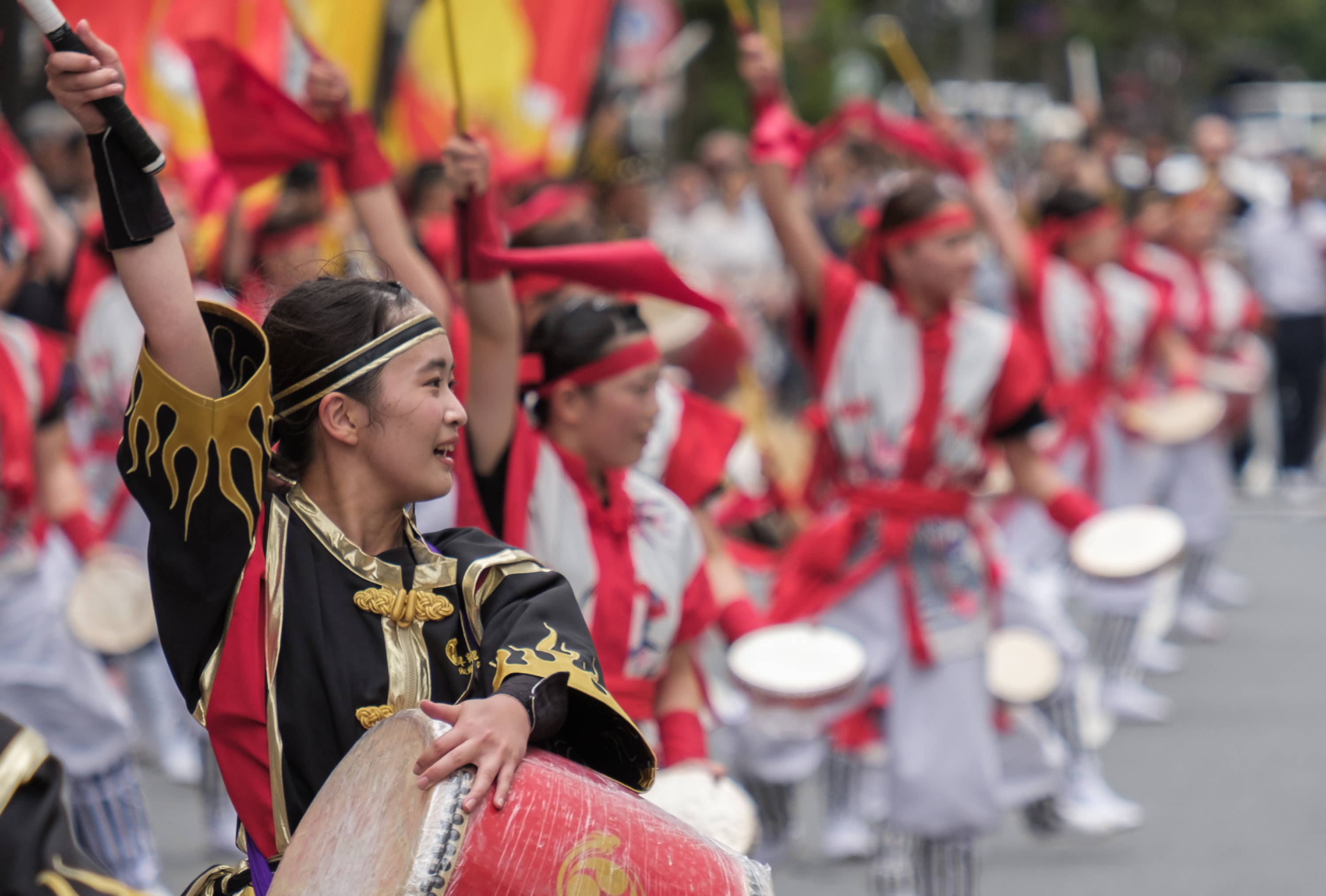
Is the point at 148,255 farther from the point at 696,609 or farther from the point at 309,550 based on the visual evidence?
the point at 696,609

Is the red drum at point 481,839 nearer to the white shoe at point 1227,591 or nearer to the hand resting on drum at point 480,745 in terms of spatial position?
the hand resting on drum at point 480,745

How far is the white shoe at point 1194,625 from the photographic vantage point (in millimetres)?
8633

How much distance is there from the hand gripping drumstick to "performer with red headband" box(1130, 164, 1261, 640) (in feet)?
22.6

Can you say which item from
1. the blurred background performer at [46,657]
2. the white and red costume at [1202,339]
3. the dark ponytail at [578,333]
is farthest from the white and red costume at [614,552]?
the white and red costume at [1202,339]

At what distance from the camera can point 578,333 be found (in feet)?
10.7

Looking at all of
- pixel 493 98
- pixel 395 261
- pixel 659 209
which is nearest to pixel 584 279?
pixel 395 261

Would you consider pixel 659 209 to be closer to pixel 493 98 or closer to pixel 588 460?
pixel 493 98

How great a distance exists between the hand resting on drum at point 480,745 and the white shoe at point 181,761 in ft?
14.3

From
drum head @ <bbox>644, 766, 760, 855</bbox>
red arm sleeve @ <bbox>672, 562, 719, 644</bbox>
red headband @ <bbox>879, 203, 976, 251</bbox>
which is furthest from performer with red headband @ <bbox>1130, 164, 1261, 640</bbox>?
drum head @ <bbox>644, 766, 760, 855</bbox>

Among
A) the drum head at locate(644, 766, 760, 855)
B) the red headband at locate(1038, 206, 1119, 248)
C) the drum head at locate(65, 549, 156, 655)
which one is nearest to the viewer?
the drum head at locate(644, 766, 760, 855)

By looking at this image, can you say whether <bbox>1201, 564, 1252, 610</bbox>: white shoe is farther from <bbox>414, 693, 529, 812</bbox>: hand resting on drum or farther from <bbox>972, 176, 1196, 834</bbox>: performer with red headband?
<bbox>414, 693, 529, 812</bbox>: hand resting on drum

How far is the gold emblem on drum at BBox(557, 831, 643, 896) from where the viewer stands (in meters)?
1.76

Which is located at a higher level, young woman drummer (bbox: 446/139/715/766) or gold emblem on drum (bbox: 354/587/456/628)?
gold emblem on drum (bbox: 354/587/456/628)

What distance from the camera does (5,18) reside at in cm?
269
